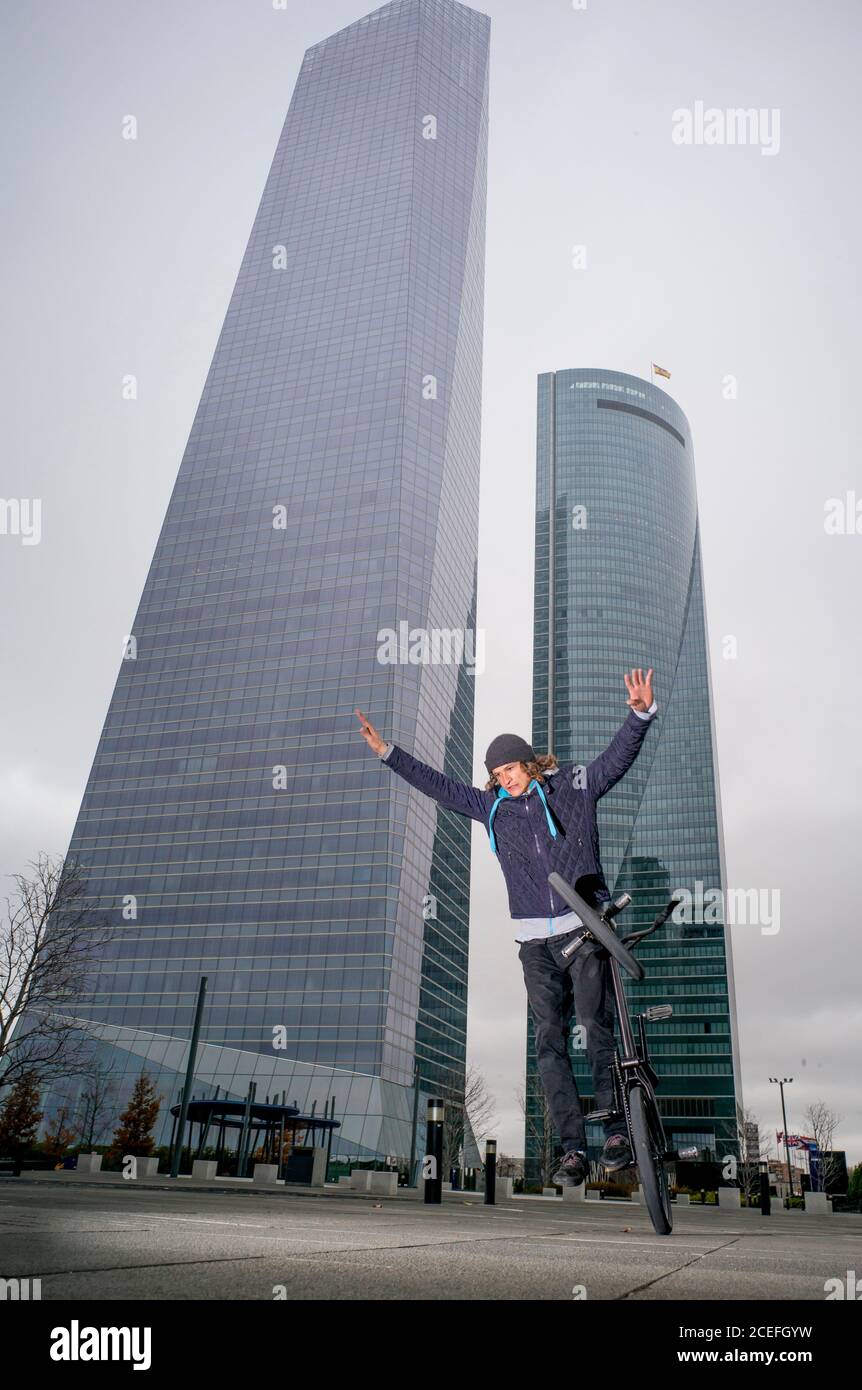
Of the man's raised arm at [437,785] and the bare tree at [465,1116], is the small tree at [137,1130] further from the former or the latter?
the man's raised arm at [437,785]

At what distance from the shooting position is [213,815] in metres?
108

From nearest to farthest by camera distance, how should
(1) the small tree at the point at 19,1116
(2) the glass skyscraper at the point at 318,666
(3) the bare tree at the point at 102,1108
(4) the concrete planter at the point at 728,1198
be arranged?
(4) the concrete planter at the point at 728,1198 → (1) the small tree at the point at 19,1116 → (3) the bare tree at the point at 102,1108 → (2) the glass skyscraper at the point at 318,666

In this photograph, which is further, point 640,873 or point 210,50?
point 640,873

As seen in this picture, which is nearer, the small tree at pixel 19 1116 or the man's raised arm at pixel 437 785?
the man's raised arm at pixel 437 785

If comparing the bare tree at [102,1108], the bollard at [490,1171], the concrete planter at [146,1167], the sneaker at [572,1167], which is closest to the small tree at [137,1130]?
the bare tree at [102,1108]

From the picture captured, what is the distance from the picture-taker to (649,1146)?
17.9 feet

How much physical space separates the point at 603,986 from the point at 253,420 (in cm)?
13677

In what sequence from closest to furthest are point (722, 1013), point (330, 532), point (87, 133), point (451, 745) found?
point (87, 133), point (330, 532), point (451, 745), point (722, 1013)

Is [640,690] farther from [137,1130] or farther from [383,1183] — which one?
[137,1130]

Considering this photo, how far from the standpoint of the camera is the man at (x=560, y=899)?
534 cm

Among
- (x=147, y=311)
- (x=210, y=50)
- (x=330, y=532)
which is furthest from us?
(x=147, y=311)

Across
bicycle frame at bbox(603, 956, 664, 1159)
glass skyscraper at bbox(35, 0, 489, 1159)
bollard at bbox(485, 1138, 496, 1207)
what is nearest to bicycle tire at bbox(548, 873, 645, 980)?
bicycle frame at bbox(603, 956, 664, 1159)

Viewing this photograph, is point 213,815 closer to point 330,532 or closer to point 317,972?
point 317,972

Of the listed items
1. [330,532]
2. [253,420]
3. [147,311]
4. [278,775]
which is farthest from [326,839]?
[147,311]
